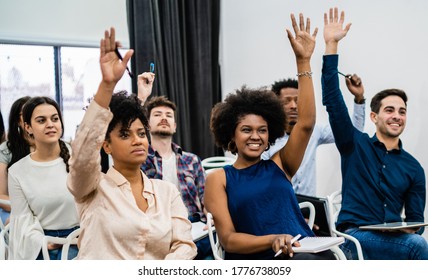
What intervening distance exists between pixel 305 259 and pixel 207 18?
2.79 m

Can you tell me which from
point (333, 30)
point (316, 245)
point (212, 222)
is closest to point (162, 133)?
point (212, 222)

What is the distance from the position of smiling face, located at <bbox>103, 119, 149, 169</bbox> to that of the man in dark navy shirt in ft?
2.68

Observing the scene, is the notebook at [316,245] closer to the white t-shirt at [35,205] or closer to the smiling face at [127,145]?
the smiling face at [127,145]

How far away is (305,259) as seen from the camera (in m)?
1.41

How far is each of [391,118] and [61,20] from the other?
2.27 metres

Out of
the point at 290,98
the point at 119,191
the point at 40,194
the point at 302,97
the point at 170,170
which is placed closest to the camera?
the point at 119,191

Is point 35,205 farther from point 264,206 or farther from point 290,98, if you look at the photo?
point 290,98

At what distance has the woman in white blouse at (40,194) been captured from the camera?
1.83m

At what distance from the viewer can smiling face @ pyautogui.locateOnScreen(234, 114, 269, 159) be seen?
1542 mm

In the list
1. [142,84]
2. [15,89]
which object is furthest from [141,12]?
[142,84]

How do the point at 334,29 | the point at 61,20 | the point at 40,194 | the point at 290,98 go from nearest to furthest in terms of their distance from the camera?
the point at 334,29, the point at 40,194, the point at 290,98, the point at 61,20

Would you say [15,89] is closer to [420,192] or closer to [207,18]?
[207,18]

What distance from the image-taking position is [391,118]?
2.12 meters

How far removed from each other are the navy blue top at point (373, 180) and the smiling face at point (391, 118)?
0.06m
